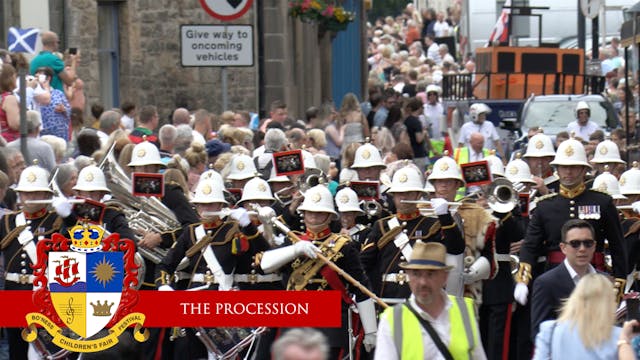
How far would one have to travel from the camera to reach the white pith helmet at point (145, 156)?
15.2 metres

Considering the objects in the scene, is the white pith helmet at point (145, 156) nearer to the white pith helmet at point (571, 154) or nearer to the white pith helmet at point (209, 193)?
the white pith helmet at point (209, 193)

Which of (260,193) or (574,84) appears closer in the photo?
(260,193)

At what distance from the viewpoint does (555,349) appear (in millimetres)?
9414

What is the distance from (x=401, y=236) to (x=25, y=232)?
9.07 ft

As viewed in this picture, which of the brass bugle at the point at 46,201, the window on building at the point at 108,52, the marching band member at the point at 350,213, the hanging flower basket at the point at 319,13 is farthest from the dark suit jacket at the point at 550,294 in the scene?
the hanging flower basket at the point at 319,13

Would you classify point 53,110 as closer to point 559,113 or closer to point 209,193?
point 209,193

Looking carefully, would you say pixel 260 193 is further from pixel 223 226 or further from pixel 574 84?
pixel 574 84

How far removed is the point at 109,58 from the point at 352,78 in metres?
20.2

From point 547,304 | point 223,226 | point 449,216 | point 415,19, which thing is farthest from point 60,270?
point 415,19

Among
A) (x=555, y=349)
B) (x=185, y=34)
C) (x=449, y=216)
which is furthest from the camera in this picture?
(x=185, y=34)

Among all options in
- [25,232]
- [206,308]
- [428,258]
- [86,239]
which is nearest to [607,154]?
[206,308]

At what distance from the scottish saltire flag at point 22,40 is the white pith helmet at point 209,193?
5.73m

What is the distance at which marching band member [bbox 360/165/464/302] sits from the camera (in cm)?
1332

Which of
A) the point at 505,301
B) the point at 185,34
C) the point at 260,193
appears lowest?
the point at 505,301
